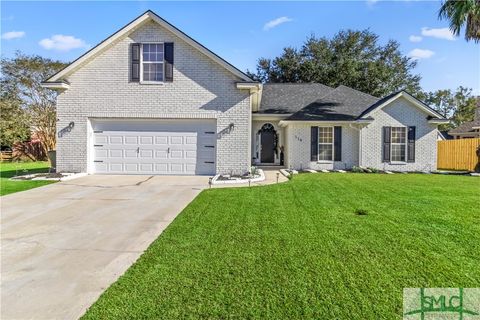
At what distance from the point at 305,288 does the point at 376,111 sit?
612 inches

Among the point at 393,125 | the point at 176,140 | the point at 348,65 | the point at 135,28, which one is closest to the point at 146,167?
the point at 176,140

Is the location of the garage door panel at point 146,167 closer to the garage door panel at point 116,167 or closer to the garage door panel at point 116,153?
the garage door panel at point 116,167

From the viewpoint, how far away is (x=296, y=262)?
4.00 metres

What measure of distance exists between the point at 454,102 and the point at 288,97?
42416 millimetres

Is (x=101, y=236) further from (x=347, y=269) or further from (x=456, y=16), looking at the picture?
(x=456, y=16)

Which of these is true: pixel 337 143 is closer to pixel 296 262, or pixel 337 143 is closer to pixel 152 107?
pixel 152 107

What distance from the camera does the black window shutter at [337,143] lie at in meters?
16.9

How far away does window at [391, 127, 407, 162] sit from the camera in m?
17.0

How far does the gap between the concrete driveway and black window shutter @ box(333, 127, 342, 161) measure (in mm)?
9559

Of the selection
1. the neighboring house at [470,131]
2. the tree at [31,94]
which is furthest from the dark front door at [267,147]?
the neighboring house at [470,131]

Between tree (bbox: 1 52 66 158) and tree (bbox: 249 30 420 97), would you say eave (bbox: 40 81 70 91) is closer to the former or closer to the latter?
tree (bbox: 1 52 66 158)

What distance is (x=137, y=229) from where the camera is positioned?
5.66 metres

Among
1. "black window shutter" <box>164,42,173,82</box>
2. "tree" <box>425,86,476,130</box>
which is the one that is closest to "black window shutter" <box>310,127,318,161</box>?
"black window shutter" <box>164,42,173,82</box>

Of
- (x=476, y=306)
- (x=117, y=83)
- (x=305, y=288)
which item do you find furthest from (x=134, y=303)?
(x=117, y=83)
